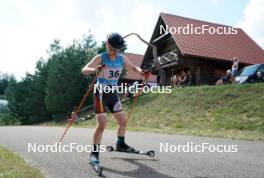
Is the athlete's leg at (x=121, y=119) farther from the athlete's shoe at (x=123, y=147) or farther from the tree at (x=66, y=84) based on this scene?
the tree at (x=66, y=84)

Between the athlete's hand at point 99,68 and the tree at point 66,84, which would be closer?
the athlete's hand at point 99,68

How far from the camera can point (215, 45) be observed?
100 ft

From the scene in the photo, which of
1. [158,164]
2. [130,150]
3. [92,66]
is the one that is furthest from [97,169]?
[92,66]

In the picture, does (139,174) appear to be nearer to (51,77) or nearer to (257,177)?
(257,177)

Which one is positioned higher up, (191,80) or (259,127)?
(191,80)

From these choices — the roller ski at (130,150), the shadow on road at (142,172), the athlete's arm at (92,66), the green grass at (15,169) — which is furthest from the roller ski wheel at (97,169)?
the athlete's arm at (92,66)

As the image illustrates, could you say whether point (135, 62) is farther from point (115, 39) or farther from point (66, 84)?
point (115, 39)

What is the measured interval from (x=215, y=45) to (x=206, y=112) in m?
15.7

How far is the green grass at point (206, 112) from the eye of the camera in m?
13.0

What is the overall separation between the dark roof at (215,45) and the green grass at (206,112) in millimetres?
8255

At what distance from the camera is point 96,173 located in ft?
16.1

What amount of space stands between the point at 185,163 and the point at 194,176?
0.97 m

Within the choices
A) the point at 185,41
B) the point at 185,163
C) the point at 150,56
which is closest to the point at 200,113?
the point at 185,163

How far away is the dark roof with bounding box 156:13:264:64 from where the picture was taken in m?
28.7
